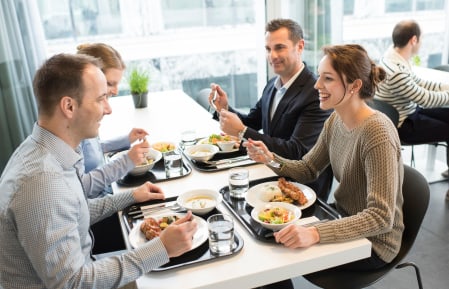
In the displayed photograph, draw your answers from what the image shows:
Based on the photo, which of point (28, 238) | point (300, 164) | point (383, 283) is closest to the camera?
point (28, 238)

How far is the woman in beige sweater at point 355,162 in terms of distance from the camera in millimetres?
1312

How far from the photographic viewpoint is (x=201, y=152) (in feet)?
6.40

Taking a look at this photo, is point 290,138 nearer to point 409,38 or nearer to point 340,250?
point 340,250

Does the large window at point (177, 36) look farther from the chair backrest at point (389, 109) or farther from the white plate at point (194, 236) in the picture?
the white plate at point (194, 236)

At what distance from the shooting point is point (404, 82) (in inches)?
Result: 113

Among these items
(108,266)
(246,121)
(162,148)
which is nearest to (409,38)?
(246,121)

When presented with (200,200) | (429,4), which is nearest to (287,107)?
(200,200)

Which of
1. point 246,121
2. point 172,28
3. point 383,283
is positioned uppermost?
point 172,28

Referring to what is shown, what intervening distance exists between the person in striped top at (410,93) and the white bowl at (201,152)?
5.11 ft

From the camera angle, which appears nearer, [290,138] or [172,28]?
[290,138]

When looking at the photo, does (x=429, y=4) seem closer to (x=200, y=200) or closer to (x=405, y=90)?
(x=405, y=90)

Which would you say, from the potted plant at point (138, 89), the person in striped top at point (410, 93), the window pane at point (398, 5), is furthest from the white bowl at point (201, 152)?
the window pane at point (398, 5)

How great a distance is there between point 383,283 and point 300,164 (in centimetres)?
89

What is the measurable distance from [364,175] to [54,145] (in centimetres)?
104
